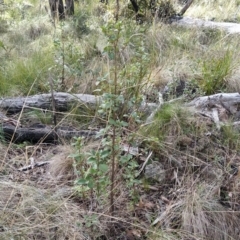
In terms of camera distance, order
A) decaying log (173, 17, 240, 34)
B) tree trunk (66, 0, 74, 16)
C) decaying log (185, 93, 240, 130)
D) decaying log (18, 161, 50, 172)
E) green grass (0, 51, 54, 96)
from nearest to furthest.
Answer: decaying log (18, 161, 50, 172) → decaying log (185, 93, 240, 130) → green grass (0, 51, 54, 96) → decaying log (173, 17, 240, 34) → tree trunk (66, 0, 74, 16)

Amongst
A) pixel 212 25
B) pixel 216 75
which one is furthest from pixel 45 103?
pixel 212 25

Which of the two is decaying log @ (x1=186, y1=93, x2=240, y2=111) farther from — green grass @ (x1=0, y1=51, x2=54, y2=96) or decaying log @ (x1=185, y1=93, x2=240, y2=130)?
green grass @ (x1=0, y1=51, x2=54, y2=96)

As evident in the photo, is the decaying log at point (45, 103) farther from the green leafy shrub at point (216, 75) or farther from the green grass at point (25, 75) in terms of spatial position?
the green leafy shrub at point (216, 75)

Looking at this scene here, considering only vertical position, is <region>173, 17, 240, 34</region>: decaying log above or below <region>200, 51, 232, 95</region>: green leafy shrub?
below

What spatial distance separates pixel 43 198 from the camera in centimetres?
185

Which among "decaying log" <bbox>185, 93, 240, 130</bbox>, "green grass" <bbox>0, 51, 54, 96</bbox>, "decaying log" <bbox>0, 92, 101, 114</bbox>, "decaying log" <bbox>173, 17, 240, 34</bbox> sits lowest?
"decaying log" <bbox>173, 17, 240, 34</bbox>

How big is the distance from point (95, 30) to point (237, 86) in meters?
2.69

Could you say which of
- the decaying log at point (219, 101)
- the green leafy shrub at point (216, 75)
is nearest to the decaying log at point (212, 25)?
the green leafy shrub at point (216, 75)

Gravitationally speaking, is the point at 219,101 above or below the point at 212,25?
above

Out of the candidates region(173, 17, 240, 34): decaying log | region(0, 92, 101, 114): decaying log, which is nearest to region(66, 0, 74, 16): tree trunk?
region(173, 17, 240, 34): decaying log

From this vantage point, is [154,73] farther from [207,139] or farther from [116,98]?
[116,98]

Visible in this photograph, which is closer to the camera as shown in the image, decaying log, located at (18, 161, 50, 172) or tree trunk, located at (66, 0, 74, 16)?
decaying log, located at (18, 161, 50, 172)

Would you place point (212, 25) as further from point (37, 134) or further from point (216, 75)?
point (37, 134)

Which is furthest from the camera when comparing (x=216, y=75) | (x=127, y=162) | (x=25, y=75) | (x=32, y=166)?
(x=25, y=75)
